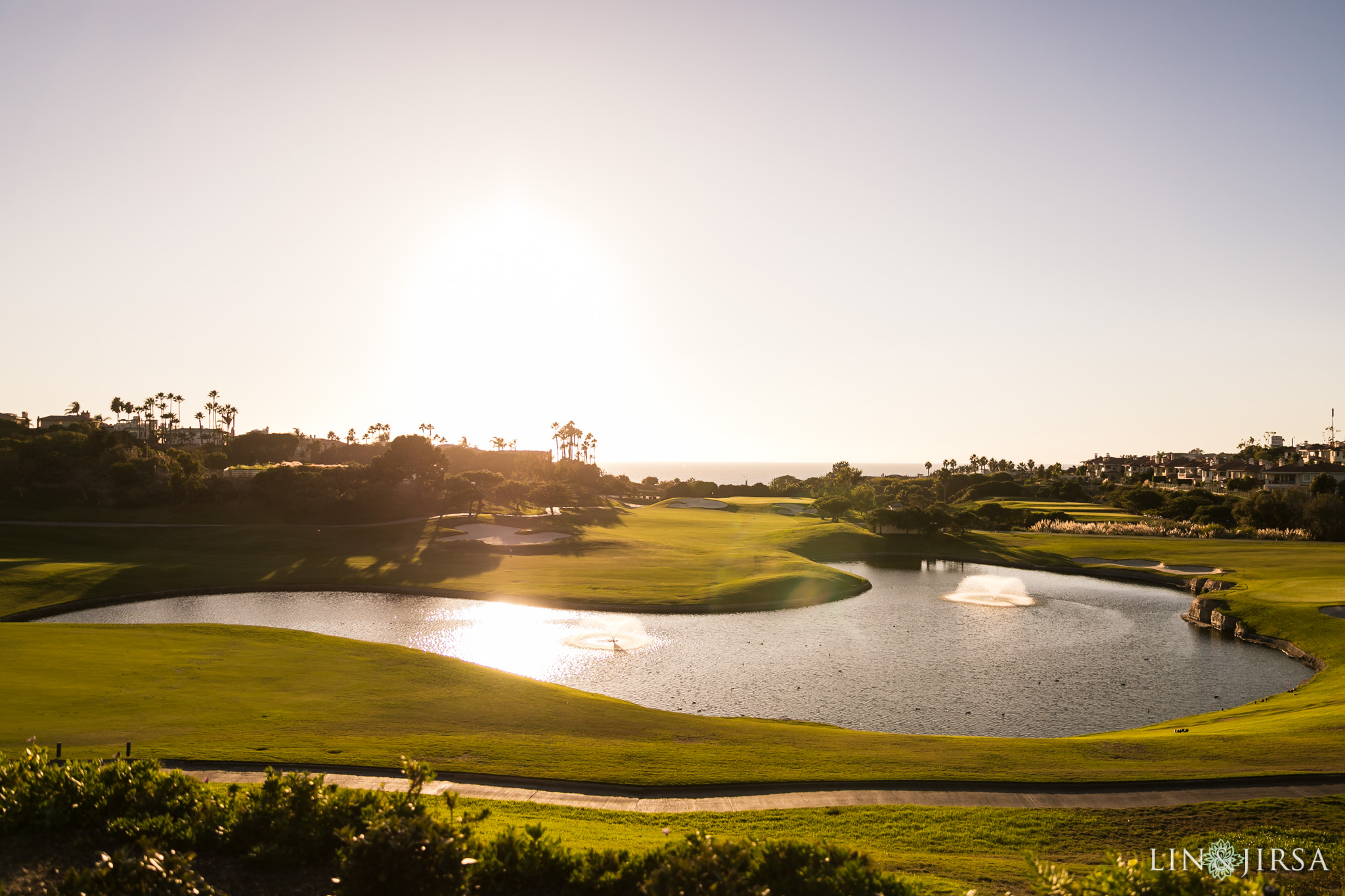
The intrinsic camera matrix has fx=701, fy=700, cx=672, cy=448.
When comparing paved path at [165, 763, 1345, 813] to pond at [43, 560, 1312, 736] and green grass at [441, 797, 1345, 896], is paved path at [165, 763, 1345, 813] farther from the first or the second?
pond at [43, 560, 1312, 736]

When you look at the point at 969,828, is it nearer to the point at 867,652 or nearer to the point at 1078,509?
the point at 867,652

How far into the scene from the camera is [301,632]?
125ft

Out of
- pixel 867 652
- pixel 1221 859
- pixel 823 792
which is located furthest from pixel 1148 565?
pixel 1221 859

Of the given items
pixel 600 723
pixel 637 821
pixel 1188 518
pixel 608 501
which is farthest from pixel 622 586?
pixel 1188 518

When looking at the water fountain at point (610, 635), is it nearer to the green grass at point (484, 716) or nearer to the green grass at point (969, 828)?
the green grass at point (484, 716)

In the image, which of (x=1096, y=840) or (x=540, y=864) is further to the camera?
(x=1096, y=840)

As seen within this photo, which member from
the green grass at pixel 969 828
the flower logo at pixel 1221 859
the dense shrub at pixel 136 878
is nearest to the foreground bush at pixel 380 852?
the dense shrub at pixel 136 878

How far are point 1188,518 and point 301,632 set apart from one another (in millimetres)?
110239

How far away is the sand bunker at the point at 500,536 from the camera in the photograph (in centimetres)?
7762

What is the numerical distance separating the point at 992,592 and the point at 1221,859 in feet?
167

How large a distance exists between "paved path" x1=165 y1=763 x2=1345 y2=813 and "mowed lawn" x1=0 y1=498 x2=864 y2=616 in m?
33.3

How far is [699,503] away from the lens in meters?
140

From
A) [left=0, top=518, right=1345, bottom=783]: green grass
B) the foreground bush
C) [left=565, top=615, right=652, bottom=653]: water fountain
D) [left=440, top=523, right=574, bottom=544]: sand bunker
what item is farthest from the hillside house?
the foreground bush

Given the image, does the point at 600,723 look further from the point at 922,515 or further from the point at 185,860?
the point at 922,515
